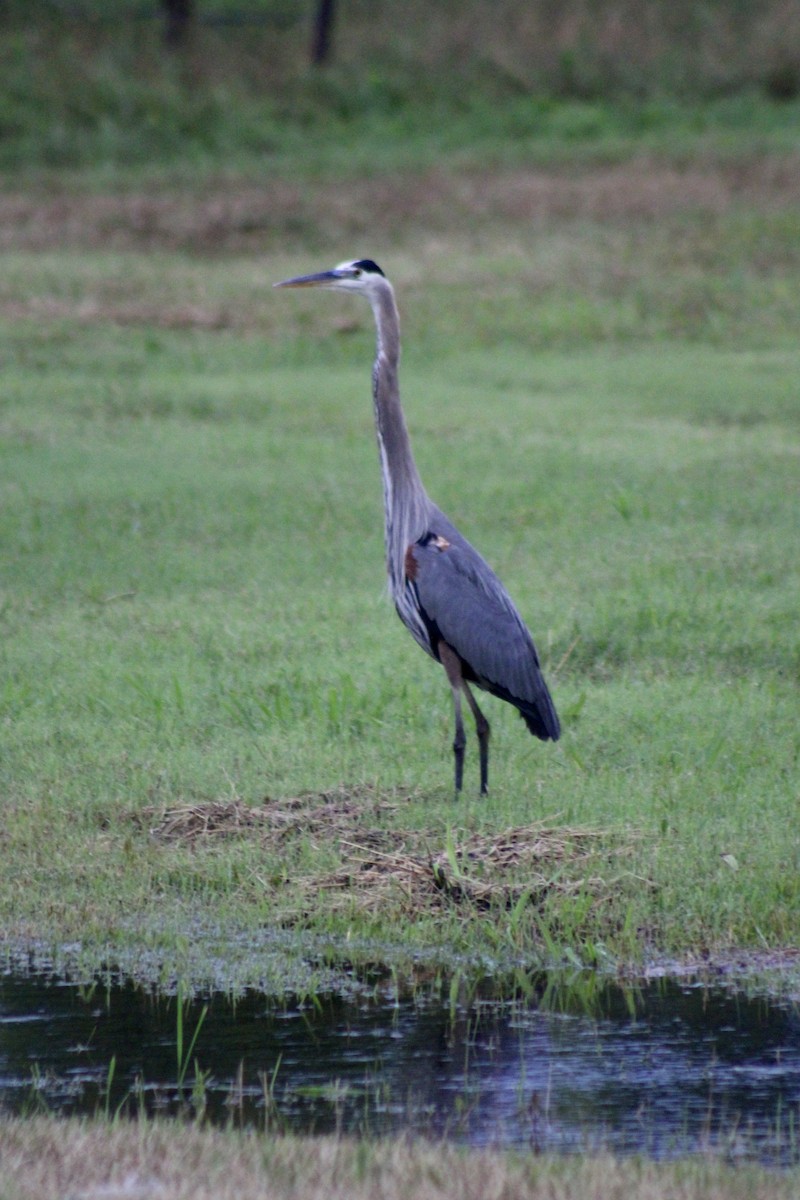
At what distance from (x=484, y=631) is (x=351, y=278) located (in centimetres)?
166

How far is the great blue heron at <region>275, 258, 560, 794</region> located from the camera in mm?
6754

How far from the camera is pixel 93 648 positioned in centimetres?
853

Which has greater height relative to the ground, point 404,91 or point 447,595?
point 404,91

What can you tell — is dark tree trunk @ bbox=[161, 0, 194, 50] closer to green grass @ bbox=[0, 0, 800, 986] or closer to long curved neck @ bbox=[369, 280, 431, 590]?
green grass @ bbox=[0, 0, 800, 986]

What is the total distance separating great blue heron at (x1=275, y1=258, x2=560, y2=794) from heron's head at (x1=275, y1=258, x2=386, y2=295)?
1 centimetres

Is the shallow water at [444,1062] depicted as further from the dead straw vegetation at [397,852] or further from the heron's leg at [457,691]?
the heron's leg at [457,691]

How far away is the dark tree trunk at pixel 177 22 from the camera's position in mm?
31641

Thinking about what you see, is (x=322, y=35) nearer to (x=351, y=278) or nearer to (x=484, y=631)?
(x=351, y=278)

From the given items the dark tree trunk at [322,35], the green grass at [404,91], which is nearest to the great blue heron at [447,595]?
the green grass at [404,91]

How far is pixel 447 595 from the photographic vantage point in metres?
6.81

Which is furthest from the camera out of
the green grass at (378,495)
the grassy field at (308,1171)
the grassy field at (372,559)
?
the green grass at (378,495)

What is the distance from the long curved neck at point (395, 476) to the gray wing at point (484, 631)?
0.13 meters

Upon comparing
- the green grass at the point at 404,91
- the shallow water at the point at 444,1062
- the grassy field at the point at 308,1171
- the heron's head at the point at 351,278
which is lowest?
the grassy field at the point at 308,1171

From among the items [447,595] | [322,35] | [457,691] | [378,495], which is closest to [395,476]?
[447,595]
